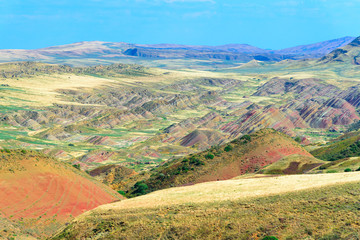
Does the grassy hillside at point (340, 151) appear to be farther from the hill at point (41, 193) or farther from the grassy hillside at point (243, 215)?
the hill at point (41, 193)

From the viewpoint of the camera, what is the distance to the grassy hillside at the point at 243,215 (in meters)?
38.5

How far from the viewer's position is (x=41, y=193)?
6525 centimetres

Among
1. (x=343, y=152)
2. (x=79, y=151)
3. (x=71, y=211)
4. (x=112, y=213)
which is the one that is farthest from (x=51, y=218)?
(x=79, y=151)

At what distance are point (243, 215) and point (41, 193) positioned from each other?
122ft

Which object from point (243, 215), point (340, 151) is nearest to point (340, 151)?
point (340, 151)

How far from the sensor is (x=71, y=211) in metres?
62.7

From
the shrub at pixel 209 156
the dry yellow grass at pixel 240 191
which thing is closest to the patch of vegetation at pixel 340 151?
the shrub at pixel 209 156

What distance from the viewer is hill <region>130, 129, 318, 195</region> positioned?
86.8 metres

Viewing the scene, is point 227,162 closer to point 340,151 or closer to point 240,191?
point 240,191

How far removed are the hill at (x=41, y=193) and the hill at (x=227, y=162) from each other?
49.8 ft

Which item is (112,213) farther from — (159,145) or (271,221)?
(159,145)

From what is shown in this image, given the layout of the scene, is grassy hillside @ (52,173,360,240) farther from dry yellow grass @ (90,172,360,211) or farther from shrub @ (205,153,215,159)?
shrub @ (205,153,215,159)

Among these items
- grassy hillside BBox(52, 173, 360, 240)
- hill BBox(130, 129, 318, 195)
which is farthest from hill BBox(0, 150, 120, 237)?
hill BBox(130, 129, 318, 195)

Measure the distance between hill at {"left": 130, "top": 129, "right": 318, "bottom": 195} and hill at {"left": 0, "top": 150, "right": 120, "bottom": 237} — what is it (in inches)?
598
